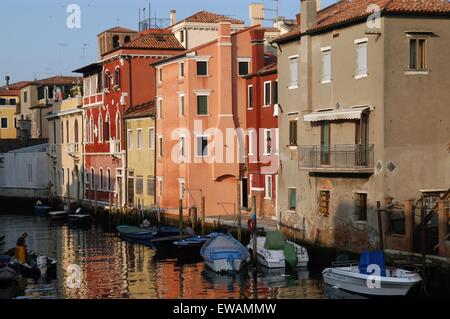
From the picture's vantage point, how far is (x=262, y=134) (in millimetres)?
40125

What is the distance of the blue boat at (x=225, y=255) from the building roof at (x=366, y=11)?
25.5 ft

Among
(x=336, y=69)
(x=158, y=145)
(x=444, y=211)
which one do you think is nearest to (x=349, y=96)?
(x=336, y=69)

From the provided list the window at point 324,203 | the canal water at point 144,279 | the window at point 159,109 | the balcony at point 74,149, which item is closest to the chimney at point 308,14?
the window at point 324,203

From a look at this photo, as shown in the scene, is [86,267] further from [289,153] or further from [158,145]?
[158,145]

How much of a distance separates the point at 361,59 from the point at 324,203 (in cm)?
517

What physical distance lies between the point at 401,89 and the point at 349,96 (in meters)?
2.11

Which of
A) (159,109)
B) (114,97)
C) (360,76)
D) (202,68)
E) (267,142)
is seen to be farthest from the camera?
(114,97)

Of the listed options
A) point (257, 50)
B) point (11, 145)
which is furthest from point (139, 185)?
point (11, 145)

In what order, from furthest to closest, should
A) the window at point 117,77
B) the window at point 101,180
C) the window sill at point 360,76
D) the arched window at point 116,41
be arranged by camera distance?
the arched window at point 116,41 < the window at point 101,180 < the window at point 117,77 < the window sill at point 360,76

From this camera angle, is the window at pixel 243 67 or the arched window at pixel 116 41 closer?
the window at pixel 243 67

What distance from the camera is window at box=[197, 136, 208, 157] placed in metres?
43.1

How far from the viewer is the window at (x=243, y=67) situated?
42500mm

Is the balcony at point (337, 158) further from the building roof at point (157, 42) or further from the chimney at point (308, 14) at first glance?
the building roof at point (157, 42)

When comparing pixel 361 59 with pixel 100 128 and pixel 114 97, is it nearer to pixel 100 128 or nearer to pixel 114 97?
pixel 114 97
